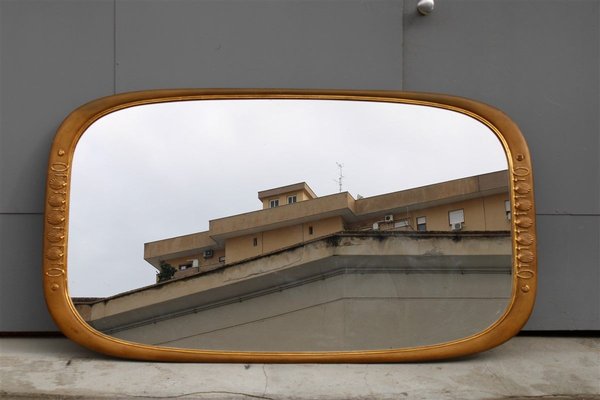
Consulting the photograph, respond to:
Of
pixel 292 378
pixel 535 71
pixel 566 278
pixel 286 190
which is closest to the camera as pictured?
pixel 292 378

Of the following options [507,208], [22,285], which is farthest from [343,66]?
[22,285]

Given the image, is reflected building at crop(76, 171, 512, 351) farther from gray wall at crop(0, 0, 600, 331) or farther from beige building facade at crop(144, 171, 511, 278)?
gray wall at crop(0, 0, 600, 331)

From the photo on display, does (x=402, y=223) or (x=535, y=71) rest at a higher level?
(x=535, y=71)

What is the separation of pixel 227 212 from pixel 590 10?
6.91 ft

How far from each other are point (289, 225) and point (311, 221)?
10 centimetres

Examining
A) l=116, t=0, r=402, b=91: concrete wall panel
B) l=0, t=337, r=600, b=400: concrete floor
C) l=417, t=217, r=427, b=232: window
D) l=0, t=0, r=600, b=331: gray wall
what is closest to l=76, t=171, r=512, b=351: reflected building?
l=417, t=217, r=427, b=232: window

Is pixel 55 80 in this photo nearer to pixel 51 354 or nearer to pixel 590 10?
pixel 51 354

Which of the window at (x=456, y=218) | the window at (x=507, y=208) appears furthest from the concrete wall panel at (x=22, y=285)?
the window at (x=507, y=208)

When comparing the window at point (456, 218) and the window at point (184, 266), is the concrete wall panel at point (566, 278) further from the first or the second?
the window at point (184, 266)

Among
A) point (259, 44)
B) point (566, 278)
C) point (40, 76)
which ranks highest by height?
point (259, 44)

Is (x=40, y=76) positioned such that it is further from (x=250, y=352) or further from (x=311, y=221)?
(x=250, y=352)

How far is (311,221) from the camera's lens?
3178 mm

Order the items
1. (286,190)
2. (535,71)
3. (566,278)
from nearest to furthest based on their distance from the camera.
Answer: (286,190)
(566,278)
(535,71)

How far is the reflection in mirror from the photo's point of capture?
123 inches
